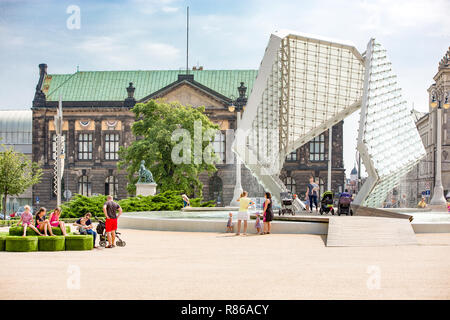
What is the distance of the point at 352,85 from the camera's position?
137 ft

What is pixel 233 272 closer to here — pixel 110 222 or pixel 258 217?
pixel 110 222

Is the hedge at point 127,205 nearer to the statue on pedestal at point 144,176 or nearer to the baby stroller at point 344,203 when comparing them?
the statue on pedestal at point 144,176

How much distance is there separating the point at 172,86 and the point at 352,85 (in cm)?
4979

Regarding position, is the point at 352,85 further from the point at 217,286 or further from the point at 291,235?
the point at 217,286

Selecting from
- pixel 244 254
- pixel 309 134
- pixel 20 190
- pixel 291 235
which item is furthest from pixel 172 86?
pixel 244 254

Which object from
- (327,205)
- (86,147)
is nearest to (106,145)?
(86,147)

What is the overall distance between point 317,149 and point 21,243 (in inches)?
3060

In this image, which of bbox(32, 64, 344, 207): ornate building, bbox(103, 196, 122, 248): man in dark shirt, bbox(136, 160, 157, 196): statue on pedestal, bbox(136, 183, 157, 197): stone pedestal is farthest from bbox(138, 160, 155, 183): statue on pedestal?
bbox(32, 64, 344, 207): ornate building

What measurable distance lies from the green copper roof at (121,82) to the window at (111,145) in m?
5.45

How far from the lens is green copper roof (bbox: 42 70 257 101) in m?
95.1

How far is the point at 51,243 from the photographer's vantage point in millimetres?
18953

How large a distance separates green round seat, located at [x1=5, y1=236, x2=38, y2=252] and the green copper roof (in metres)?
75.9

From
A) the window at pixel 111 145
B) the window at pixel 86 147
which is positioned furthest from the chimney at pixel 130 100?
the window at pixel 86 147

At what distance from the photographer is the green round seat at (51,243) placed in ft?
62.0
